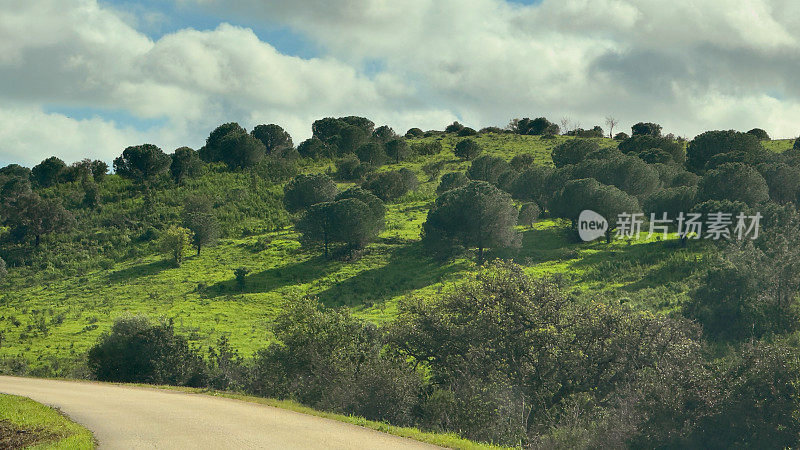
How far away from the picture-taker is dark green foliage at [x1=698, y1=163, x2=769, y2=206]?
84000mm

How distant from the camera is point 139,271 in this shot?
9162 cm

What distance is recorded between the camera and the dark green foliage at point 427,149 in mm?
161375

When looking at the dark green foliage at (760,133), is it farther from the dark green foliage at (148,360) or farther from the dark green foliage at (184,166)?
the dark green foliage at (148,360)

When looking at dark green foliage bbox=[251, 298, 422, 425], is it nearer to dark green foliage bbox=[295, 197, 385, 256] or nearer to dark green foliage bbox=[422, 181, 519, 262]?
dark green foliage bbox=[422, 181, 519, 262]

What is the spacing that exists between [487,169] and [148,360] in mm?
93428

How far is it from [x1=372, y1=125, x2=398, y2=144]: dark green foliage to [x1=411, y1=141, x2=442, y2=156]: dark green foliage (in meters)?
20.2

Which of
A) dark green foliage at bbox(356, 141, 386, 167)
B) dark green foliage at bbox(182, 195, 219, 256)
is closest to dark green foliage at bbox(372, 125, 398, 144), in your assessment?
dark green foliage at bbox(356, 141, 386, 167)

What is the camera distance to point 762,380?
28.5 metres

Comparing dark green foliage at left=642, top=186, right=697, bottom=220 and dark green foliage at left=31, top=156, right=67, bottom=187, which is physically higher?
dark green foliage at left=642, top=186, right=697, bottom=220

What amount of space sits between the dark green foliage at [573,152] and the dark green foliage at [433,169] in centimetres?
2514

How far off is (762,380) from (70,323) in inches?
2623

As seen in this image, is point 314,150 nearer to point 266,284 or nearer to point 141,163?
point 141,163

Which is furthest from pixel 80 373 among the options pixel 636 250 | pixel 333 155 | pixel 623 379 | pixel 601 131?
pixel 601 131

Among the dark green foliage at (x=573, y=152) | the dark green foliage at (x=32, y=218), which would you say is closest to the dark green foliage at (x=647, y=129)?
the dark green foliage at (x=573, y=152)
